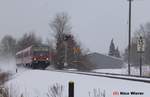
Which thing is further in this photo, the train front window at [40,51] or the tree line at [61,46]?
the tree line at [61,46]

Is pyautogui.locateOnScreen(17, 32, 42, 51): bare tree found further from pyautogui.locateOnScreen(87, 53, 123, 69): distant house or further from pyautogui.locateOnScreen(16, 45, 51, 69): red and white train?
pyautogui.locateOnScreen(16, 45, 51, 69): red and white train

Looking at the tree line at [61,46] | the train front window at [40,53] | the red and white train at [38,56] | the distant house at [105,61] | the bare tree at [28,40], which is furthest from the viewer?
the bare tree at [28,40]

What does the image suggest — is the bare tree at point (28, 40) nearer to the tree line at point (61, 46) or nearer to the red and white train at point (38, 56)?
the tree line at point (61, 46)

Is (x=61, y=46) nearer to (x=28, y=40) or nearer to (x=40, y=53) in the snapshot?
(x=40, y=53)

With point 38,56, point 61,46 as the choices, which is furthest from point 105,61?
point 38,56

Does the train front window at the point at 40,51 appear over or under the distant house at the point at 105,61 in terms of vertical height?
over

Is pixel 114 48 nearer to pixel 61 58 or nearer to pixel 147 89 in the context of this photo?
pixel 61 58

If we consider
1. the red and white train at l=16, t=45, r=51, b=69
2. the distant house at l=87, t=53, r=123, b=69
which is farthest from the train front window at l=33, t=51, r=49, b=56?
the distant house at l=87, t=53, r=123, b=69

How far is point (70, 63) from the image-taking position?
77750 millimetres

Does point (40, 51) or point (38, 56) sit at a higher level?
point (40, 51)

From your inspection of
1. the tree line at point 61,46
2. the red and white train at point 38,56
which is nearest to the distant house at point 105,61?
the tree line at point 61,46

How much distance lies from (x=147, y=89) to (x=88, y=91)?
8.72 ft

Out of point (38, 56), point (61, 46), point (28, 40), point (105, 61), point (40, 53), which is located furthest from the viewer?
point (28, 40)

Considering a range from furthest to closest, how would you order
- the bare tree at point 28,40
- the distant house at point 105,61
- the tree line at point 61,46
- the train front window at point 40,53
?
the bare tree at point 28,40, the distant house at point 105,61, the tree line at point 61,46, the train front window at point 40,53
